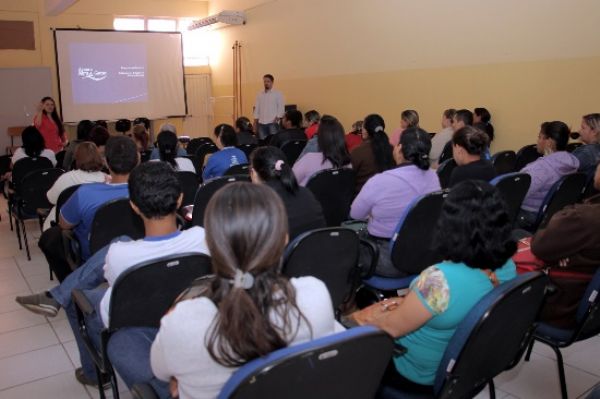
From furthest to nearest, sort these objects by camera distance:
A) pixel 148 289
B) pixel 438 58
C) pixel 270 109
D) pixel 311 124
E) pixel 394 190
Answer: pixel 270 109, pixel 311 124, pixel 438 58, pixel 394 190, pixel 148 289

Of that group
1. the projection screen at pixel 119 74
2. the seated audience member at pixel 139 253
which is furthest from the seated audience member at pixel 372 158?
the projection screen at pixel 119 74

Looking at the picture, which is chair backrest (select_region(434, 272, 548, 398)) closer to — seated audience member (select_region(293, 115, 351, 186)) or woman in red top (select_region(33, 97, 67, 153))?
seated audience member (select_region(293, 115, 351, 186))

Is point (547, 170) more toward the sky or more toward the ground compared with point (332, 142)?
more toward the ground

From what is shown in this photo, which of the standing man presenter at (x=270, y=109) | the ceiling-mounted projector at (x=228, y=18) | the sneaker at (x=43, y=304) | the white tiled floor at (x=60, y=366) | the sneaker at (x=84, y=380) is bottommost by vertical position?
the white tiled floor at (x=60, y=366)

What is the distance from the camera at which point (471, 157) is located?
11.2 feet

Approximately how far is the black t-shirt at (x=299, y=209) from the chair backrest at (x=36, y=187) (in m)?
2.64

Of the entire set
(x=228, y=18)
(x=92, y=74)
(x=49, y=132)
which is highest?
(x=228, y=18)

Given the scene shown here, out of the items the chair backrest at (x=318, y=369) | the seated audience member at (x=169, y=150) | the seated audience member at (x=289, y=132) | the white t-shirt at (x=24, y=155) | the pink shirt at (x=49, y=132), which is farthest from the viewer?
the pink shirt at (x=49, y=132)

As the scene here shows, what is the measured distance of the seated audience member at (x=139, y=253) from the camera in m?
1.75

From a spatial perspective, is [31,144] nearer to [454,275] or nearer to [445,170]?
[445,170]

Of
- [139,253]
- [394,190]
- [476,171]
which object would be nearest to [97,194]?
[139,253]

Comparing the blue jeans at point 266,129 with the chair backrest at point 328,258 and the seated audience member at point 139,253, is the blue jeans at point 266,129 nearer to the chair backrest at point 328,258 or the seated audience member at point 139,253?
the chair backrest at point 328,258

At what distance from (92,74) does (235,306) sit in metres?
11.1

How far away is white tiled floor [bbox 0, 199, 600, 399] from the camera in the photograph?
8.25 feet
